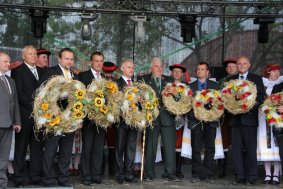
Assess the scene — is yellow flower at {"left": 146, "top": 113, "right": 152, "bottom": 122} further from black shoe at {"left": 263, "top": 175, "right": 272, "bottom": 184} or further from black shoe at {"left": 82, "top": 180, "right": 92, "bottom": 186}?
black shoe at {"left": 263, "top": 175, "right": 272, "bottom": 184}

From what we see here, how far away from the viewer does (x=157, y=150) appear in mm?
8234

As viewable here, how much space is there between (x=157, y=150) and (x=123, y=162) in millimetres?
909

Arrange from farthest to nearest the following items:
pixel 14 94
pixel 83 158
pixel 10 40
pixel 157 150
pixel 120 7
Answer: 1. pixel 10 40
2. pixel 120 7
3. pixel 157 150
4. pixel 83 158
5. pixel 14 94

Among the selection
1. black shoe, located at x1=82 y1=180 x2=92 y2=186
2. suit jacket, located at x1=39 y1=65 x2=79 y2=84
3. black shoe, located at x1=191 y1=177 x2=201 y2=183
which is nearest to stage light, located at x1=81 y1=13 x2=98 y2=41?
suit jacket, located at x1=39 y1=65 x2=79 y2=84

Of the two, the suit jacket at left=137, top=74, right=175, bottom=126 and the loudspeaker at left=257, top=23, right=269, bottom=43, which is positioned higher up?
the loudspeaker at left=257, top=23, right=269, bottom=43

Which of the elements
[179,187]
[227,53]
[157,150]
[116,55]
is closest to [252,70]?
[227,53]

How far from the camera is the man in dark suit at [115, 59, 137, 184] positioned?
24.2 feet

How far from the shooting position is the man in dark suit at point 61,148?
6.76 m

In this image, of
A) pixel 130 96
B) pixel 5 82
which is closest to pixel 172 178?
pixel 130 96

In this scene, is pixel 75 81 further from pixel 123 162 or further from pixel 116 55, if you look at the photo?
pixel 116 55

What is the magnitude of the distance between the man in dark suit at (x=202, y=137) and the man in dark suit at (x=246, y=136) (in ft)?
1.08

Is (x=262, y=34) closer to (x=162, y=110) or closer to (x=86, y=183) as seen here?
(x=162, y=110)

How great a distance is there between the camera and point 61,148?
6.91 metres

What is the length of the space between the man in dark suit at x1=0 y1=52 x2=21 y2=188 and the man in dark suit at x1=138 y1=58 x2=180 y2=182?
2.00 meters
